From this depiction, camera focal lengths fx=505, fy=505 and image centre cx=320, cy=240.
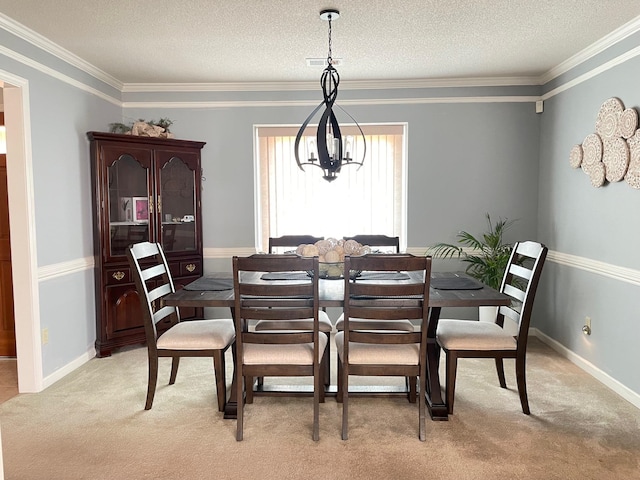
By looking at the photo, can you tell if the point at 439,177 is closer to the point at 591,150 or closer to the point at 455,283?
the point at 591,150

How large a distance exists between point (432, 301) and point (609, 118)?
75.4 inches

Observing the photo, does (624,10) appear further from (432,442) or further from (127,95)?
(127,95)

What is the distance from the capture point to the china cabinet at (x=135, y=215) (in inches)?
162

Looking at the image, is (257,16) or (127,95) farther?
(127,95)

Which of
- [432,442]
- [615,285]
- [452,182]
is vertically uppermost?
[452,182]

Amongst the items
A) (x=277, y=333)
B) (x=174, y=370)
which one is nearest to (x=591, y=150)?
(x=277, y=333)

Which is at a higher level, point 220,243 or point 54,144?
point 54,144

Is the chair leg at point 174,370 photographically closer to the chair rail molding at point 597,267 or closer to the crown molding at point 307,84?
the crown molding at point 307,84

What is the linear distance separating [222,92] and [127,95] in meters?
0.91

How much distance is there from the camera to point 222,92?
4.86m

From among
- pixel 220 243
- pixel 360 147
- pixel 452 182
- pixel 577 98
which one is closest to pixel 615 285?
pixel 577 98

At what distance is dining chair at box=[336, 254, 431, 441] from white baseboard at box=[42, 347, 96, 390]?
2.17 m

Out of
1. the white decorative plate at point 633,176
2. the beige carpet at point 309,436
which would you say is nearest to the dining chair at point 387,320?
the beige carpet at point 309,436

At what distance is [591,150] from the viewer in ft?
12.0
